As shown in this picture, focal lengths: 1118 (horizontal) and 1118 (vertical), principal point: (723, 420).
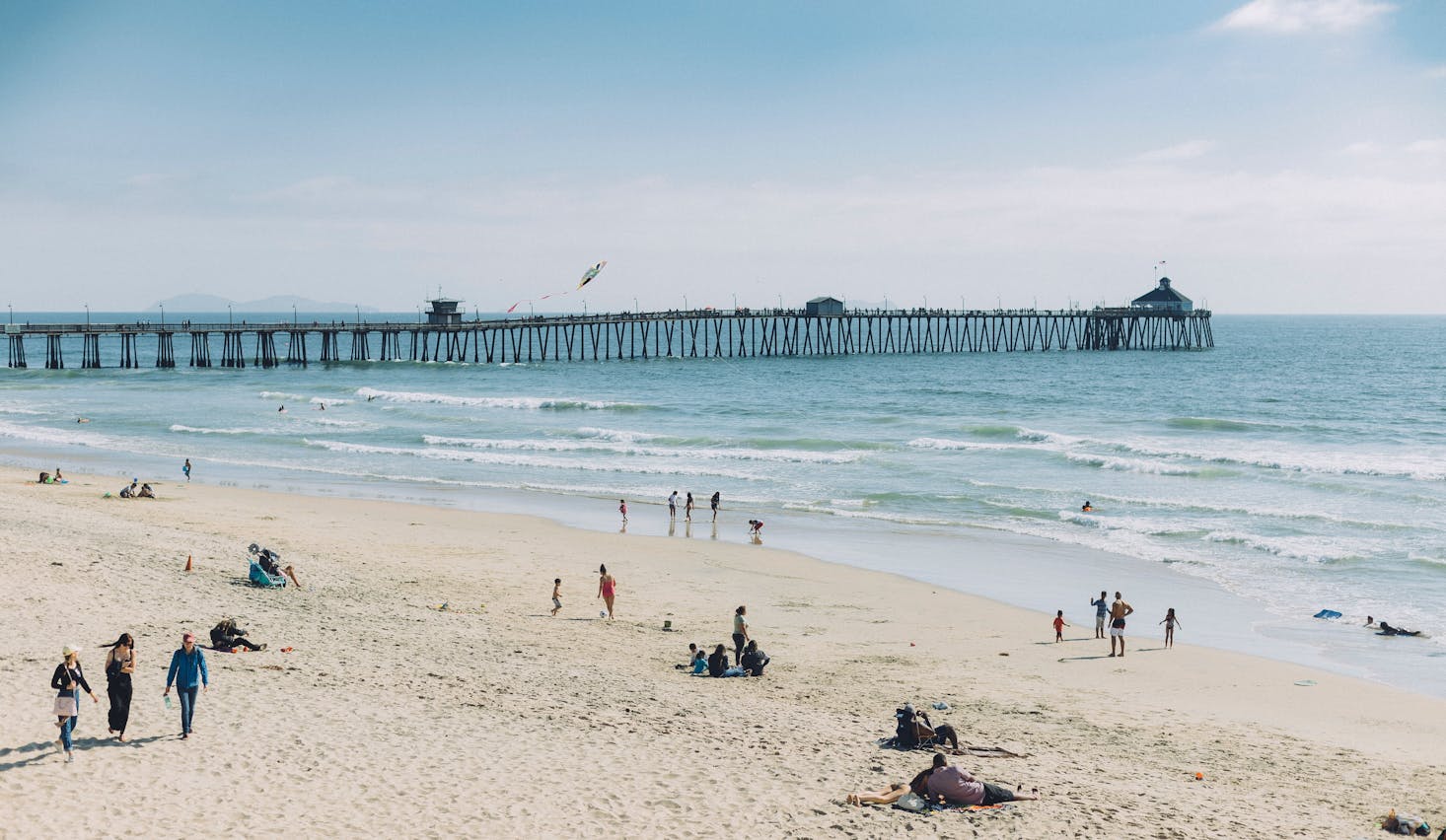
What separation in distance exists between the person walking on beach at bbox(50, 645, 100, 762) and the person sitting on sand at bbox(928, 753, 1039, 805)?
719 cm

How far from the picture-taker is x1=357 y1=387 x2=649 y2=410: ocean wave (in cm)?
5362

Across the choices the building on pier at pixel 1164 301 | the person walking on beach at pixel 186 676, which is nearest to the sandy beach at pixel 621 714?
the person walking on beach at pixel 186 676

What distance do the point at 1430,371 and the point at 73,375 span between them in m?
94.9

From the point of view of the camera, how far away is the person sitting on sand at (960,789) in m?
9.69

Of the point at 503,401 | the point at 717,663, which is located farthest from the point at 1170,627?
the point at 503,401

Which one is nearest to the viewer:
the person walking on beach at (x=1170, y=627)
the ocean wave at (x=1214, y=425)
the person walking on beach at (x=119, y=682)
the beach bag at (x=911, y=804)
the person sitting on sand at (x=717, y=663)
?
the beach bag at (x=911, y=804)

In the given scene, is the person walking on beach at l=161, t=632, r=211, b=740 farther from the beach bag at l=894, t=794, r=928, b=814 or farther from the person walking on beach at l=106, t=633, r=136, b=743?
the beach bag at l=894, t=794, r=928, b=814

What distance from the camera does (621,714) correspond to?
472 inches

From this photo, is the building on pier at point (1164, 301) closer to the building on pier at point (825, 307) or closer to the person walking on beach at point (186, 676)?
the building on pier at point (825, 307)

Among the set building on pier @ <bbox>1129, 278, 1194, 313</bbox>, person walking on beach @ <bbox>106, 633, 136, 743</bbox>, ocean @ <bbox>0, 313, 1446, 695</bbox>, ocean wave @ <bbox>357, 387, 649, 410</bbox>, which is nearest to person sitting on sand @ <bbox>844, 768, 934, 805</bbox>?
person walking on beach @ <bbox>106, 633, 136, 743</bbox>

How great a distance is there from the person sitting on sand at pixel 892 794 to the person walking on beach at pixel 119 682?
6.40 meters

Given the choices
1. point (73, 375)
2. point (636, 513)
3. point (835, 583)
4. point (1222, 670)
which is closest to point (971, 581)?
point (835, 583)

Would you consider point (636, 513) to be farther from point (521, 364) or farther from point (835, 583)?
point (521, 364)

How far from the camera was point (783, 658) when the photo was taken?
50.0 feet
